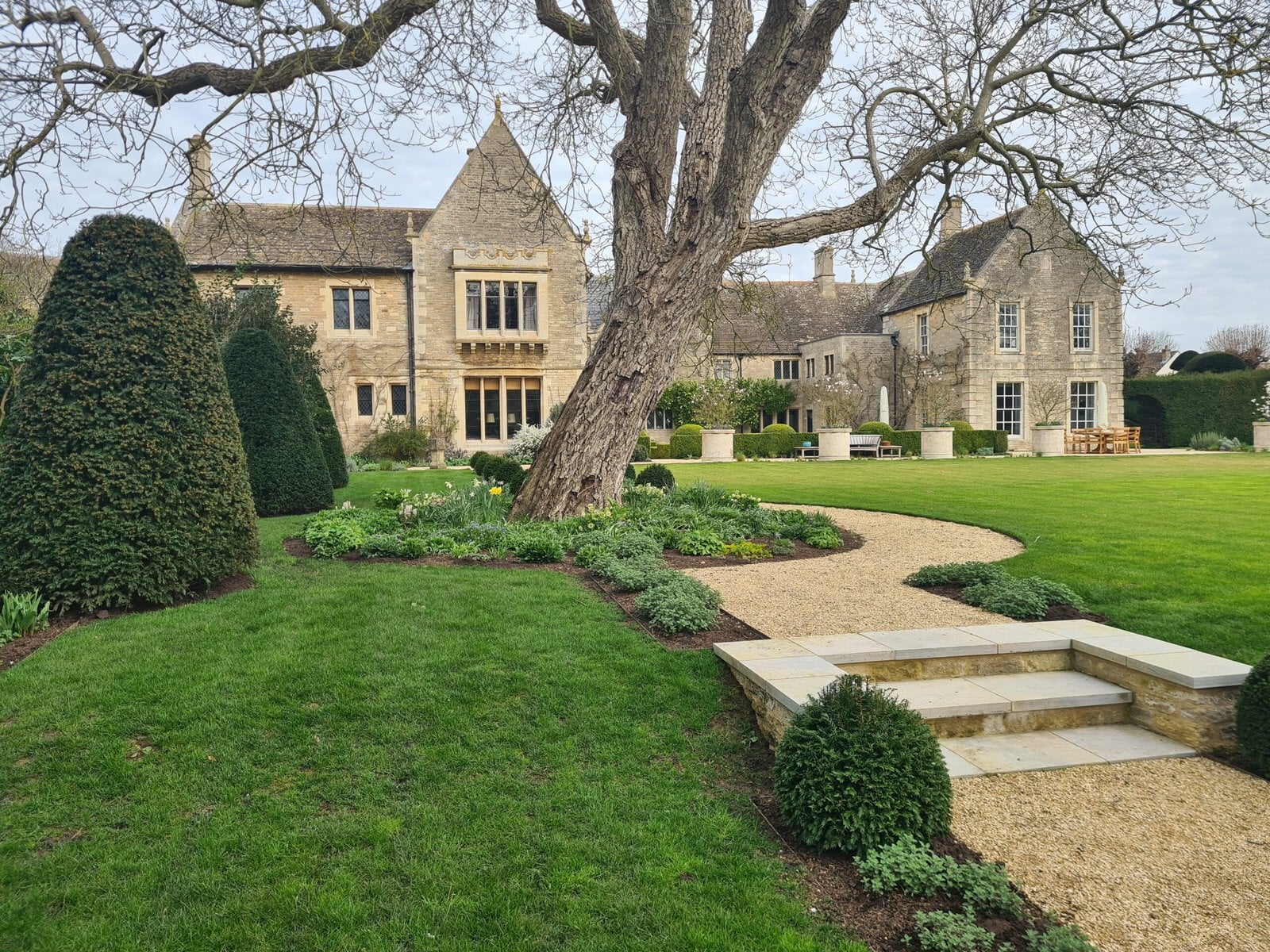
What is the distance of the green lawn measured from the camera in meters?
5.86

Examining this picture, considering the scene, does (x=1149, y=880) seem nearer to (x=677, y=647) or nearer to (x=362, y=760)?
(x=677, y=647)

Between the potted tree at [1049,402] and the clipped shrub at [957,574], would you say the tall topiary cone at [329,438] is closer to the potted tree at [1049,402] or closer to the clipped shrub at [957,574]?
the clipped shrub at [957,574]

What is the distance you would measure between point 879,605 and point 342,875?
14.8 ft

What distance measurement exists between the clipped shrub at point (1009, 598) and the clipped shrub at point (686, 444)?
2323 cm

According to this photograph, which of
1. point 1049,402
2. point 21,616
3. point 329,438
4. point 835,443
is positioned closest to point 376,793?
point 21,616

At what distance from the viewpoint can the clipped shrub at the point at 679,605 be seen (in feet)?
18.3

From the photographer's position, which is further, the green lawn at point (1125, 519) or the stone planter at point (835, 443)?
the stone planter at point (835, 443)

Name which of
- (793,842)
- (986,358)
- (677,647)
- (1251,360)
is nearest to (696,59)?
(677,647)

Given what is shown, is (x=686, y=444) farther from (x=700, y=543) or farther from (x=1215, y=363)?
(x=1215, y=363)

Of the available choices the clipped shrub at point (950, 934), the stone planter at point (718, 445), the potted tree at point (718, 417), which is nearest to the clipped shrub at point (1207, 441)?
the potted tree at point (718, 417)

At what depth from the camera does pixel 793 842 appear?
10.9ft

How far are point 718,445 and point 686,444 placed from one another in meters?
1.87

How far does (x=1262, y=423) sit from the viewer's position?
1141 inches

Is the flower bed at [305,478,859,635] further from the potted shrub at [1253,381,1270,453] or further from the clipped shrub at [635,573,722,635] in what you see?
the potted shrub at [1253,381,1270,453]
